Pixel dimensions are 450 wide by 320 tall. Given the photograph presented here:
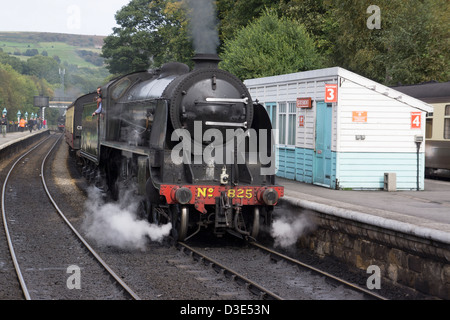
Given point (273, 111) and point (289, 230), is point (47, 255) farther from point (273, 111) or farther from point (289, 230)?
point (273, 111)

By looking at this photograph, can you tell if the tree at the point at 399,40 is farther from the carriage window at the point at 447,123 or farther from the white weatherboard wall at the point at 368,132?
the white weatherboard wall at the point at 368,132

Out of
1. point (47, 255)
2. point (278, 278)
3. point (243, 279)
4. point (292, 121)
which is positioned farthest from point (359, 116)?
point (47, 255)

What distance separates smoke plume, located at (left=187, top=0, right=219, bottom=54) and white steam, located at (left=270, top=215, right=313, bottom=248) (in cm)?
364

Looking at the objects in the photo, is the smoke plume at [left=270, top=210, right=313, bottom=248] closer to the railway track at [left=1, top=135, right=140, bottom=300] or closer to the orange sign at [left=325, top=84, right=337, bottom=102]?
the railway track at [left=1, top=135, right=140, bottom=300]

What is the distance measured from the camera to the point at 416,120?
642 inches

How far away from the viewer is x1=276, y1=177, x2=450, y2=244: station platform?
8891 mm

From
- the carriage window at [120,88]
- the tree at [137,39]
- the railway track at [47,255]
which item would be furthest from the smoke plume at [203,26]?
the tree at [137,39]

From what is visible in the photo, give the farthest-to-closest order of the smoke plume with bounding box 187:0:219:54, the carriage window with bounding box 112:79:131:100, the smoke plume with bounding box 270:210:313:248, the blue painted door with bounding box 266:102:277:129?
1. the blue painted door with bounding box 266:102:277:129
2. the carriage window with bounding box 112:79:131:100
3. the smoke plume with bounding box 187:0:219:54
4. the smoke plume with bounding box 270:210:313:248

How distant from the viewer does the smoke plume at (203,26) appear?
12703mm

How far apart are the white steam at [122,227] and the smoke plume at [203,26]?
3382mm

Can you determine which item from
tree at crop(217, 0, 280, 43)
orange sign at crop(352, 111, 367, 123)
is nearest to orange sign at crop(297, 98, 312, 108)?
orange sign at crop(352, 111, 367, 123)

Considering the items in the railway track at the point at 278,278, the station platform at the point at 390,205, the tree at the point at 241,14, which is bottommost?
the railway track at the point at 278,278
